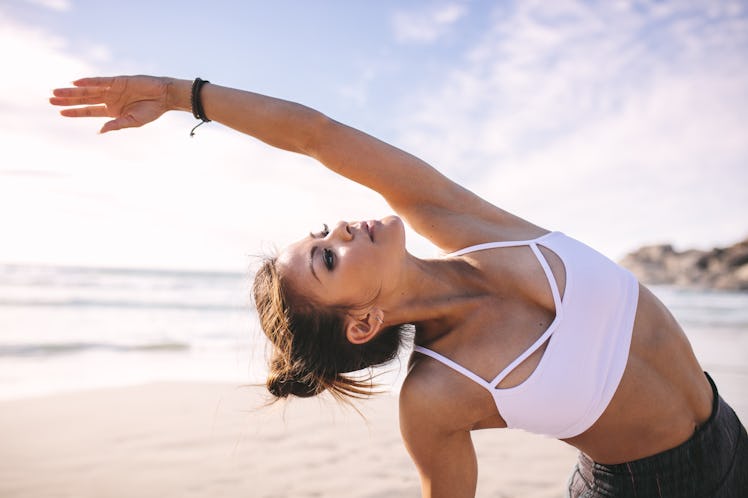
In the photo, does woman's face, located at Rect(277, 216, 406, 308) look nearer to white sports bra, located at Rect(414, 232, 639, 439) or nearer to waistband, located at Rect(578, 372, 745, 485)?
white sports bra, located at Rect(414, 232, 639, 439)

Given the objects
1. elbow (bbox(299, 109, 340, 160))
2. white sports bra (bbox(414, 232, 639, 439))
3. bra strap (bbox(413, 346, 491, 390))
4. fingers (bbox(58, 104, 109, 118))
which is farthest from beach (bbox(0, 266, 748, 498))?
fingers (bbox(58, 104, 109, 118))

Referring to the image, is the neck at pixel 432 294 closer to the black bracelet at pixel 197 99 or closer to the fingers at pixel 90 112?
the black bracelet at pixel 197 99

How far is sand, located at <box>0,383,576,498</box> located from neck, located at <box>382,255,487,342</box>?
1.21m

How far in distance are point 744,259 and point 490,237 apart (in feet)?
157

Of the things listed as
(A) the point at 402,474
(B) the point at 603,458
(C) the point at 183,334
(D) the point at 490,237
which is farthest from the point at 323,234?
(C) the point at 183,334

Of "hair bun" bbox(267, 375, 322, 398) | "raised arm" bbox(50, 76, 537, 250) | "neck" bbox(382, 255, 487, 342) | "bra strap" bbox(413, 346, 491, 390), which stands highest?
"raised arm" bbox(50, 76, 537, 250)

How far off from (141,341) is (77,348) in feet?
4.42

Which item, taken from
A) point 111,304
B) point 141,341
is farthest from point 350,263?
point 111,304

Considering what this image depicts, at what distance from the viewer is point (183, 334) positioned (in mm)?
11391

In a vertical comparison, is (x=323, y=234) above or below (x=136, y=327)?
above

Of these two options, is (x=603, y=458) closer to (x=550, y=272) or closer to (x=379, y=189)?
(x=550, y=272)

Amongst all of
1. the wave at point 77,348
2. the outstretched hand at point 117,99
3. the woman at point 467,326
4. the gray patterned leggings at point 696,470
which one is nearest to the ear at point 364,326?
the woman at point 467,326

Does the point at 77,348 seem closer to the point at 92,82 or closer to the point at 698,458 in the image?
the point at 92,82

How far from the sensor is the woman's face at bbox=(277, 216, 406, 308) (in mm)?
2395
